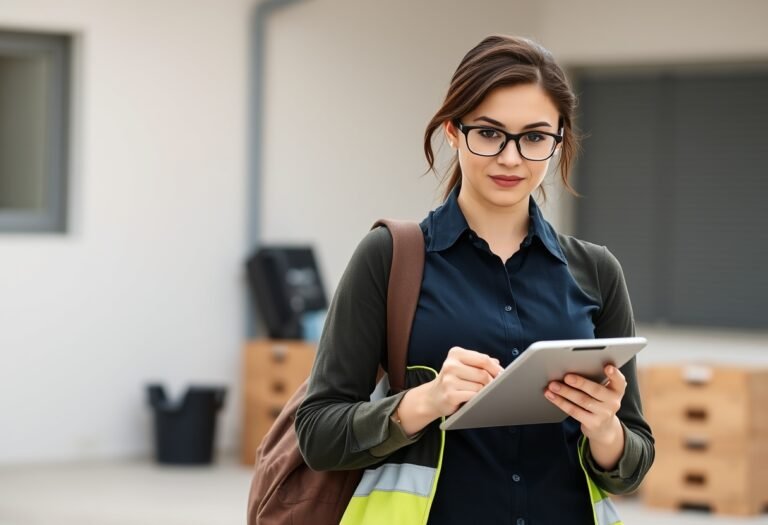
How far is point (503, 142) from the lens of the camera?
6.18 feet

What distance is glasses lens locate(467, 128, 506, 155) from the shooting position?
1888 millimetres

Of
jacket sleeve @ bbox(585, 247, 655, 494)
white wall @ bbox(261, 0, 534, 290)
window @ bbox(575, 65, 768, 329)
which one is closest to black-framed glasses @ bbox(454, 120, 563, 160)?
jacket sleeve @ bbox(585, 247, 655, 494)

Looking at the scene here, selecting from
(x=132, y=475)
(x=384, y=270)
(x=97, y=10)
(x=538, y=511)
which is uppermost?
(x=97, y=10)

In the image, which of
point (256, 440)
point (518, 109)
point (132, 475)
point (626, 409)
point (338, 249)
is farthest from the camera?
point (338, 249)

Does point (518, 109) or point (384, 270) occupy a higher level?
point (518, 109)

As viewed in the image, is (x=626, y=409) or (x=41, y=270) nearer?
(x=626, y=409)

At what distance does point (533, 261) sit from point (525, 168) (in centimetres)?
15

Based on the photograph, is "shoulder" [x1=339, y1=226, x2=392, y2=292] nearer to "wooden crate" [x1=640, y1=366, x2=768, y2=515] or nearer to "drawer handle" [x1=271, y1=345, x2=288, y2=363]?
"wooden crate" [x1=640, y1=366, x2=768, y2=515]

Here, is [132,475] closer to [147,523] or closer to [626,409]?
[147,523]

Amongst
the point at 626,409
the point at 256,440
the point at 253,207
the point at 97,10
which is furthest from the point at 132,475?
the point at 626,409

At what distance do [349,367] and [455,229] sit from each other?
23 cm

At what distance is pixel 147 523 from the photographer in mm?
5887

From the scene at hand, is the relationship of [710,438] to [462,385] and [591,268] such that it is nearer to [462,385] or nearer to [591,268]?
[591,268]

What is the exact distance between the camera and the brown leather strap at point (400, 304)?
1.90 m
